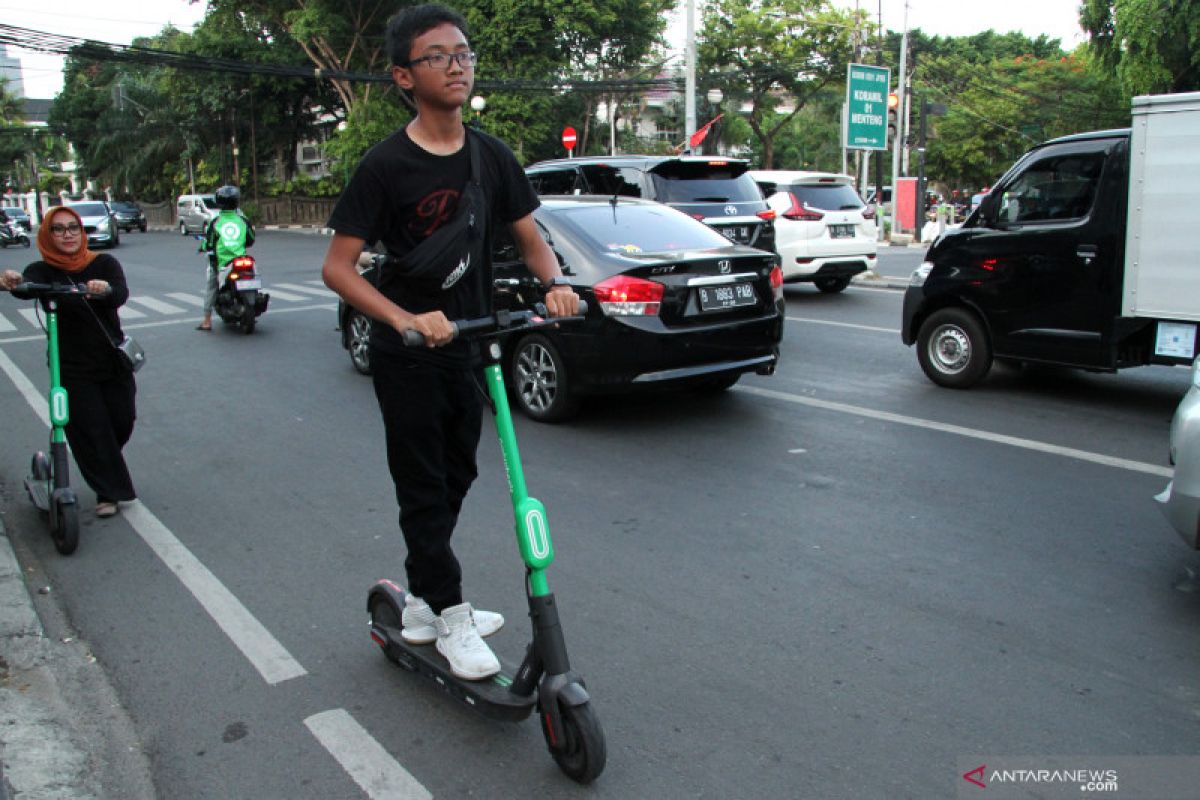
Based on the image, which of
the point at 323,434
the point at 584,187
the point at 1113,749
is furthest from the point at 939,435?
the point at 584,187

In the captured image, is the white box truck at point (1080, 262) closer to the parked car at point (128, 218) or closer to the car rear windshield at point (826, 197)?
the car rear windshield at point (826, 197)

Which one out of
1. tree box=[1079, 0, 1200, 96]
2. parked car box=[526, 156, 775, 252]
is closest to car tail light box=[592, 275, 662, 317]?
parked car box=[526, 156, 775, 252]

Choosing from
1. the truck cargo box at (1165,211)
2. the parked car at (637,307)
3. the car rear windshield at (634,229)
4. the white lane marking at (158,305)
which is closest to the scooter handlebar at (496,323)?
the parked car at (637,307)

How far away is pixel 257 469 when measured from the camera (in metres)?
6.42

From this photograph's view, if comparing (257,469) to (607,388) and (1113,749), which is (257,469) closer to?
(607,388)

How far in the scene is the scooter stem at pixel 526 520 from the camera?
2.86 m

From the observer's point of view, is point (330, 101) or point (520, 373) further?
point (330, 101)

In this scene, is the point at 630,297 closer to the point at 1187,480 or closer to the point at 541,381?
the point at 541,381

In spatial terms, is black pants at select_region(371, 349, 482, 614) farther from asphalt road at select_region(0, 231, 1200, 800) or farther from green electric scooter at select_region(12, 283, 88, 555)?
green electric scooter at select_region(12, 283, 88, 555)

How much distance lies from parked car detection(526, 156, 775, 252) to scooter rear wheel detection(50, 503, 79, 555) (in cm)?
724

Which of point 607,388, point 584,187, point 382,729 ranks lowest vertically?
point 382,729

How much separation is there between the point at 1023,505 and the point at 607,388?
284 cm

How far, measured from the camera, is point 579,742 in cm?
280

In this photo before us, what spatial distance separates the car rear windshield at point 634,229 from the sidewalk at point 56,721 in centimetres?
434
